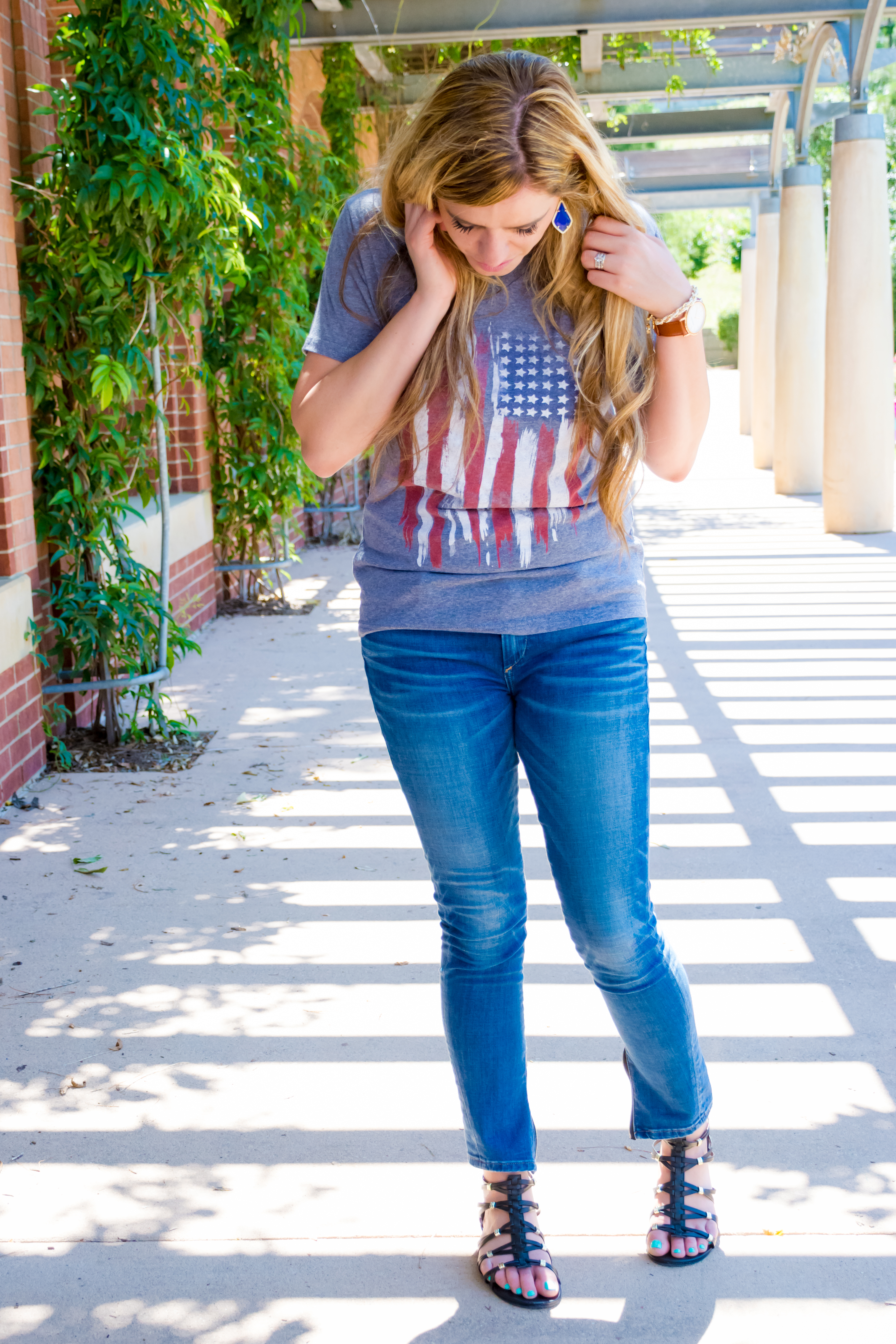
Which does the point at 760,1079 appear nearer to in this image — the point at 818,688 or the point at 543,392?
the point at 543,392

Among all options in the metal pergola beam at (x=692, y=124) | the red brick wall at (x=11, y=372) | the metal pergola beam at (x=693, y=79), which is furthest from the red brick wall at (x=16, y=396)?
the metal pergola beam at (x=692, y=124)

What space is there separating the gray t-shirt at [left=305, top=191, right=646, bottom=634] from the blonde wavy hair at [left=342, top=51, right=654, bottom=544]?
0.02 meters

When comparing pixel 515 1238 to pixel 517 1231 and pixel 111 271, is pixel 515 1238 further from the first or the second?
pixel 111 271

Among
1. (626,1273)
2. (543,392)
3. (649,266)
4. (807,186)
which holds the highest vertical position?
(807,186)

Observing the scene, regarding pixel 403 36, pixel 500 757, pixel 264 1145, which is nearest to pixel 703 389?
pixel 500 757

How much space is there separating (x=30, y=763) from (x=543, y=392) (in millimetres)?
3454

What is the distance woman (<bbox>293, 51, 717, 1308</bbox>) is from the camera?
5.56ft

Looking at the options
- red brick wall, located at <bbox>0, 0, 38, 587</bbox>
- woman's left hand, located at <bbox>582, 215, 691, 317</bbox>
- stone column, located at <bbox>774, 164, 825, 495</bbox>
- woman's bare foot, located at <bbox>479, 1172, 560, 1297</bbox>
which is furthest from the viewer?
stone column, located at <bbox>774, 164, 825, 495</bbox>

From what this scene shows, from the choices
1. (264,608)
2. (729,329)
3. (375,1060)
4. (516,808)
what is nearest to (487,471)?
(516,808)

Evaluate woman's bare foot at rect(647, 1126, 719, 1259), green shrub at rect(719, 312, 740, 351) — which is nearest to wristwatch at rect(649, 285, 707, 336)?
woman's bare foot at rect(647, 1126, 719, 1259)

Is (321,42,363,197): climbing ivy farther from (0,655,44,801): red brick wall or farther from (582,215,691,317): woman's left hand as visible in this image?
(582,215,691,317): woman's left hand

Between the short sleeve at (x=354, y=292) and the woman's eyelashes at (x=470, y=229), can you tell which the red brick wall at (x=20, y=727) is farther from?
the woman's eyelashes at (x=470, y=229)

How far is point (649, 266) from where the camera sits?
1723mm

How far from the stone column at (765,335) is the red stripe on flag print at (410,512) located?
14012mm
